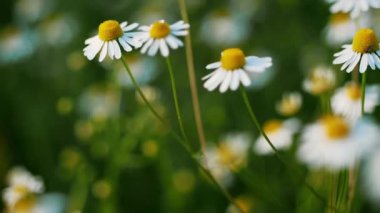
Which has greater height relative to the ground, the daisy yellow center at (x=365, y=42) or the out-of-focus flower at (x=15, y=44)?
the out-of-focus flower at (x=15, y=44)

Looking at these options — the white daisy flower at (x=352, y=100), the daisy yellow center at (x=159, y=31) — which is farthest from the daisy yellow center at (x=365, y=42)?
the daisy yellow center at (x=159, y=31)

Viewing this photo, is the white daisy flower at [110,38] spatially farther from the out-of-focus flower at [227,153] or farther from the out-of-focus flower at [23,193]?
the out-of-focus flower at [227,153]

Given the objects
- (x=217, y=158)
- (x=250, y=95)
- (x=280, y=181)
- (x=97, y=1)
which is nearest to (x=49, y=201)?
(x=217, y=158)

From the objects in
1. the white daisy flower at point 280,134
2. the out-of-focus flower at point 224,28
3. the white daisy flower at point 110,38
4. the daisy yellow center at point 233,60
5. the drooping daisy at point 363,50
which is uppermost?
the white daisy flower at point 110,38

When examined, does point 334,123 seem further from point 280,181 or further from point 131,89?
point 131,89

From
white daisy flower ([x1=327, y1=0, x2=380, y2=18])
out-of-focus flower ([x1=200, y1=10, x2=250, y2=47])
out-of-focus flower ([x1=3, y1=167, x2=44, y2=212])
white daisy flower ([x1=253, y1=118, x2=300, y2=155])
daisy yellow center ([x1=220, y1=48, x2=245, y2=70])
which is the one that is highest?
white daisy flower ([x1=327, y1=0, x2=380, y2=18])

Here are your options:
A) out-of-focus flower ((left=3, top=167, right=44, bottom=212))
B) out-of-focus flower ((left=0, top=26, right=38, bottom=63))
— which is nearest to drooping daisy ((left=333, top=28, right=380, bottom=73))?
out-of-focus flower ((left=3, top=167, right=44, bottom=212))

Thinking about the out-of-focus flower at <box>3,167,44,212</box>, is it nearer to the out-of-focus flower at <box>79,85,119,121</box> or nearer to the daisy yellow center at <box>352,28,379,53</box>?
the out-of-focus flower at <box>79,85,119,121</box>

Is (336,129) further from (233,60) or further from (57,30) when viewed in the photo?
(57,30)
